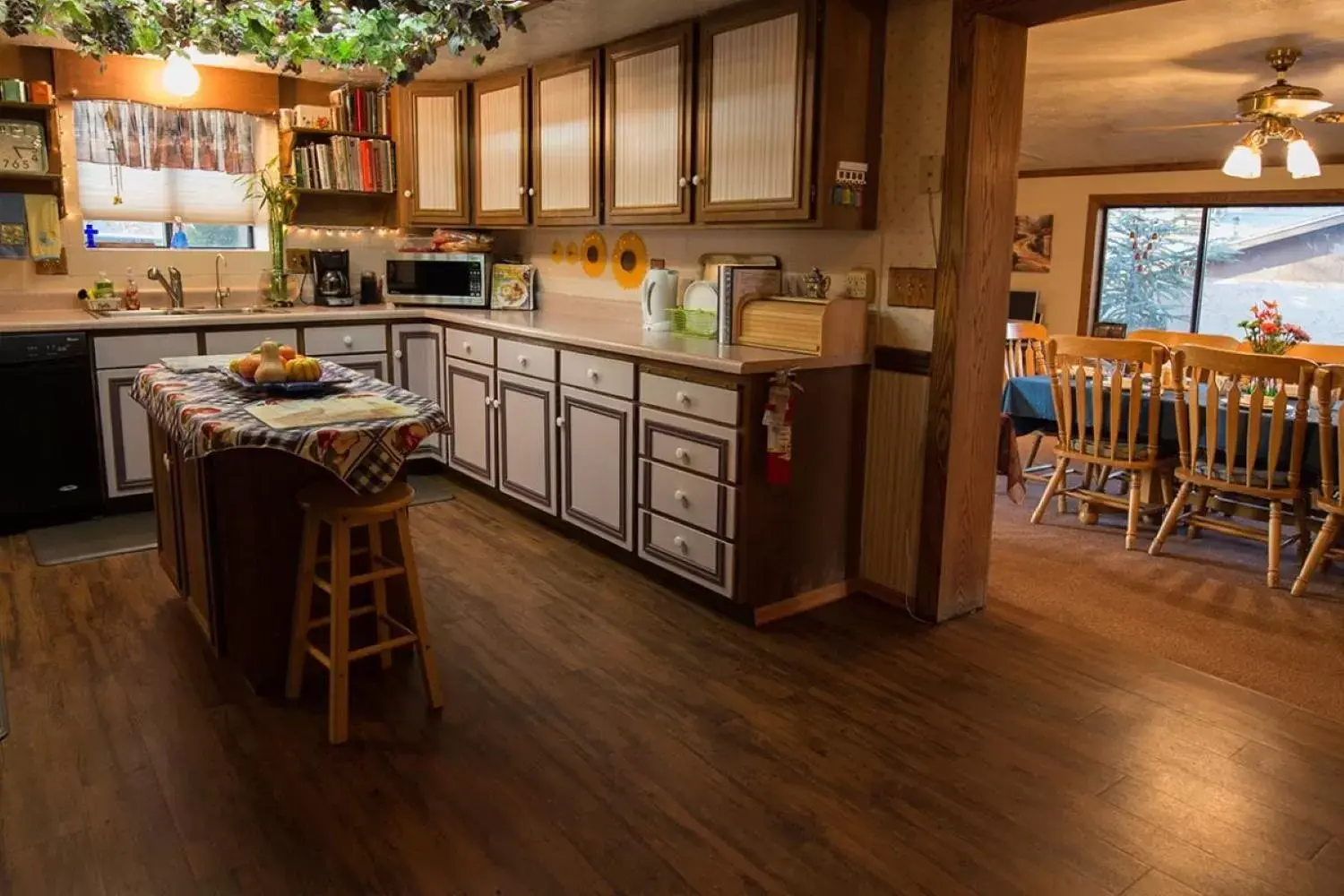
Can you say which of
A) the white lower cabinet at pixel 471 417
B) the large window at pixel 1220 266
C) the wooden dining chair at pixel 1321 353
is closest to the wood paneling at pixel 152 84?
the white lower cabinet at pixel 471 417

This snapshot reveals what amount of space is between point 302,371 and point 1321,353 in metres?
4.95

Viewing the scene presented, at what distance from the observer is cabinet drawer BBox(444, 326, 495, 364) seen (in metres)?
4.41

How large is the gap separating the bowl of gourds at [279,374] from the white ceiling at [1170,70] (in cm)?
298

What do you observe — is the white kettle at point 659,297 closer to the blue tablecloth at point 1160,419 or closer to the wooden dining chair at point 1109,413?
the wooden dining chair at point 1109,413

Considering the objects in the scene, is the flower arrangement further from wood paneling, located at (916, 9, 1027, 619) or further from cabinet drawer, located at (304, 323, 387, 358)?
cabinet drawer, located at (304, 323, 387, 358)

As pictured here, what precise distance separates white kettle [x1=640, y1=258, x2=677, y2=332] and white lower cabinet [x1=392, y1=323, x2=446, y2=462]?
4.47ft

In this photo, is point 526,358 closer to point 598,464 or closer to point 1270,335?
point 598,464

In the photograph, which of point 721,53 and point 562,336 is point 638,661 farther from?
point 721,53

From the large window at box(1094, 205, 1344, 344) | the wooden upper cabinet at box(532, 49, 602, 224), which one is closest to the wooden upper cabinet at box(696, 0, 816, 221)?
the wooden upper cabinet at box(532, 49, 602, 224)

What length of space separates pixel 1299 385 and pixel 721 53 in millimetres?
2541

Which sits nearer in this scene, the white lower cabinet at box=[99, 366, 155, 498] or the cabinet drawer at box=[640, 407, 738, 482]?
the cabinet drawer at box=[640, 407, 738, 482]

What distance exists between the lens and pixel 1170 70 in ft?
14.6

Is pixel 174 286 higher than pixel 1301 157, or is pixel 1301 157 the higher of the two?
pixel 1301 157

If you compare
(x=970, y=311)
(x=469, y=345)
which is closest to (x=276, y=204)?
(x=469, y=345)
